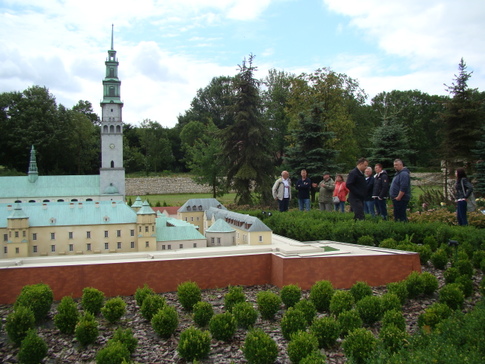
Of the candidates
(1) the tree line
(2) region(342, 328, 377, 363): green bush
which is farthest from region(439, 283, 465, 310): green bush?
(1) the tree line

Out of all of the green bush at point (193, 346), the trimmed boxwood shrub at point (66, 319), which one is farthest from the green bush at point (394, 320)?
the trimmed boxwood shrub at point (66, 319)

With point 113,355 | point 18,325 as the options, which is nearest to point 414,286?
point 113,355

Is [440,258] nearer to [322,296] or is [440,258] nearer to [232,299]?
[322,296]

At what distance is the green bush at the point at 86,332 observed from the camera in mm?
10594

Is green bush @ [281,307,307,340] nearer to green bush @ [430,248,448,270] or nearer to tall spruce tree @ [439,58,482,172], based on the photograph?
green bush @ [430,248,448,270]

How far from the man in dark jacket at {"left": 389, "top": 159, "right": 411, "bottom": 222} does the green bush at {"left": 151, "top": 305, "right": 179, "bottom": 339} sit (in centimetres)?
888

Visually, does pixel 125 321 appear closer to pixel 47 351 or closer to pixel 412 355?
pixel 47 351

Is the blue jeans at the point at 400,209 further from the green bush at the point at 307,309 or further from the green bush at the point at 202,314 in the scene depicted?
the green bush at the point at 202,314

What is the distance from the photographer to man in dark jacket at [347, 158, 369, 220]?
1556 centimetres

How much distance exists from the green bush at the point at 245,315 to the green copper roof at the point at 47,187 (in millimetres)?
25001

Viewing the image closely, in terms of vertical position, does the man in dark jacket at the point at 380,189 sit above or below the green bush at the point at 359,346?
above

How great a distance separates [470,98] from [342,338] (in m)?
25.6

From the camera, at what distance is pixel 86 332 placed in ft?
34.8

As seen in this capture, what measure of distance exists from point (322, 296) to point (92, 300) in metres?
6.07
